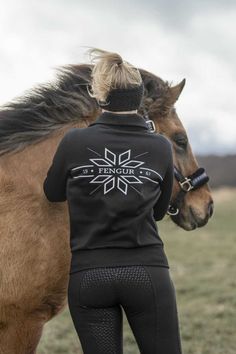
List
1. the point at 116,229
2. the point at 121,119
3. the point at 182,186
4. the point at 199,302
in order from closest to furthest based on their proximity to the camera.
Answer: the point at 116,229 → the point at 121,119 → the point at 182,186 → the point at 199,302

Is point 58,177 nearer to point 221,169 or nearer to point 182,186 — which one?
point 182,186

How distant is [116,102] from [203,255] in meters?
14.6

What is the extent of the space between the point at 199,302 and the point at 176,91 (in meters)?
6.77

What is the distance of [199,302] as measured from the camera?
1102cm

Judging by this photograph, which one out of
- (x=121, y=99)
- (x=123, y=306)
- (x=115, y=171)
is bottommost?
(x=123, y=306)

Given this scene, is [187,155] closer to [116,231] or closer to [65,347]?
[116,231]

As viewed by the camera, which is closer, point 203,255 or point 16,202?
point 16,202

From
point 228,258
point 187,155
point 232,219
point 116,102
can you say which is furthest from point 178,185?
point 232,219

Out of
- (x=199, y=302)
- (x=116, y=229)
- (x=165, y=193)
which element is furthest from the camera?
(x=199, y=302)

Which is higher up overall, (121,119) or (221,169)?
(121,119)

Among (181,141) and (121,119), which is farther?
(181,141)

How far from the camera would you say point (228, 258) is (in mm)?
17000

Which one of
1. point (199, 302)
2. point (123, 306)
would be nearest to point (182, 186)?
point (123, 306)

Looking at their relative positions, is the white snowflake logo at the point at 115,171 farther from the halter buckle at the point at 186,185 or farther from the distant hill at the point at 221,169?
the distant hill at the point at 221,169
